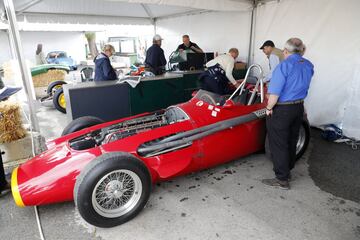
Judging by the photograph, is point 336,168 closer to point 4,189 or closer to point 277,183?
point 277,183

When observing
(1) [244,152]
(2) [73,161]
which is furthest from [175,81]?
(2) [73,161]

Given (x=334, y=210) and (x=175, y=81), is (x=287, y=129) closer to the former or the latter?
(x=334, y=210)

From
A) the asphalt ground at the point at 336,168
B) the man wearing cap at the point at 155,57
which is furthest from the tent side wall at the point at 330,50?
the man wearing cap at the point at 155,57

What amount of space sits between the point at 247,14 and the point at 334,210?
16.6 feet

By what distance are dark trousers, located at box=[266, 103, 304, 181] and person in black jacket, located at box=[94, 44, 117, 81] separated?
3183mm

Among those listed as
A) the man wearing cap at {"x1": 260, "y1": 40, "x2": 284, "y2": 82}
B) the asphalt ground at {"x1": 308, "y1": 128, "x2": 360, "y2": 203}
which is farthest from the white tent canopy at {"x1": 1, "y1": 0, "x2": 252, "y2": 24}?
the asphalt ground at {"x1": 308, "y1": 128, "x2": 360, "y2": 203}

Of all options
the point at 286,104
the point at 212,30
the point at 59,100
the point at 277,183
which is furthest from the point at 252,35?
the point at 59,100

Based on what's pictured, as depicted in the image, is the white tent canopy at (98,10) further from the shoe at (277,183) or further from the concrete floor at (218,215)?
the concrete floor at (218,215)

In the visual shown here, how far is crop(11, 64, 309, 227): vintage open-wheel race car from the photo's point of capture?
2152 mm

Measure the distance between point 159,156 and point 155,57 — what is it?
3.64 metres

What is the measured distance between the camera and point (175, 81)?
17.2 feet

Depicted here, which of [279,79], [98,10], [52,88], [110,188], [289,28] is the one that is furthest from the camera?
[98,10]

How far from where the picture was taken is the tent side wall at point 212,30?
6.44 m

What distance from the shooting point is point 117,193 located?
7.41 ft
